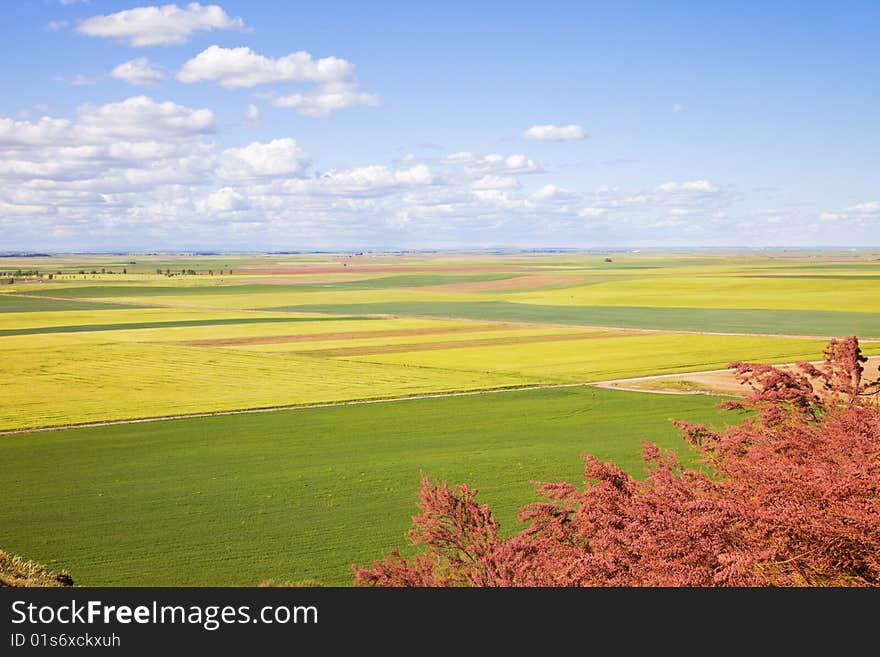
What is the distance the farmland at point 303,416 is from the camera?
29.8m

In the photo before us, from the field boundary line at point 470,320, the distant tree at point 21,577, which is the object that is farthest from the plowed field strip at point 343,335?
the distant tree at point 21,577

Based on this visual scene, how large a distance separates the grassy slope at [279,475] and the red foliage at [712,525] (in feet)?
28.7

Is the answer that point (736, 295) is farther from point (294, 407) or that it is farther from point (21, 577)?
point (21, 577)

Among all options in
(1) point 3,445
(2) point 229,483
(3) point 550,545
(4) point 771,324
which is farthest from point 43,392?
(4) point 771,324

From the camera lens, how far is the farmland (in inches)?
1173

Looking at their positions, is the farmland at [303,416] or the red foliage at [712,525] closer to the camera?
the red foliage at [712,525]

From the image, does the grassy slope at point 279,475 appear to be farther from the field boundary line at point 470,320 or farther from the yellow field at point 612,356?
the field boundary line at point 470,320

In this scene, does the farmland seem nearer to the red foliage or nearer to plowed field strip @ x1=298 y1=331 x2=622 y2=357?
plowed field strip @ x1=298 y1=331 x2=622 y2=357

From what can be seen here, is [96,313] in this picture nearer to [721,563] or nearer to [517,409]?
[517,409]

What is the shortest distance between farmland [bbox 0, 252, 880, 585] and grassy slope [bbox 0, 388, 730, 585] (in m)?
0.13

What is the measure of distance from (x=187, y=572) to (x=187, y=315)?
363 ft

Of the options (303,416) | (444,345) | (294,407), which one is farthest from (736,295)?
(303,416)

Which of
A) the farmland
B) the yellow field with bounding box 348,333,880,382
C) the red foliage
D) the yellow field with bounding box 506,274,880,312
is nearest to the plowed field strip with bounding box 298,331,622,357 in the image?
the farmland

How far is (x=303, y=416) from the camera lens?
5450 centimetres
